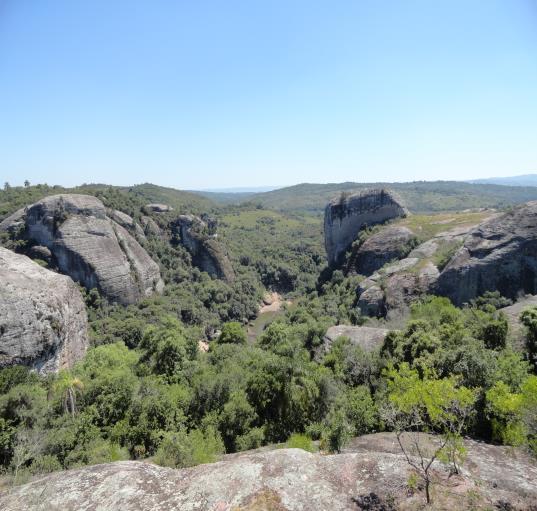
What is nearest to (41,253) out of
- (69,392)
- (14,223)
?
(14,223)

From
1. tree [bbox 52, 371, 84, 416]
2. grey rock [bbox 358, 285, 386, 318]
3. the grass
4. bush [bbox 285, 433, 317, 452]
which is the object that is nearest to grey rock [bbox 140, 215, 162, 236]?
the grass

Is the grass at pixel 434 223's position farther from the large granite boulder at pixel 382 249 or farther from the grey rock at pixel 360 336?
the grey rock at pixel 360 336

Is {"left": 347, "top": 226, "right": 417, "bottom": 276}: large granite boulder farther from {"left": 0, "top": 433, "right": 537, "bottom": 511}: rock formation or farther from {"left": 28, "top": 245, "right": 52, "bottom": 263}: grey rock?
{"left": 0, "top": 433, "right": 537, "bottom": 511}: rock formation

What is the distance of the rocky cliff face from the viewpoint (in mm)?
101812

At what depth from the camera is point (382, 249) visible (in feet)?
284

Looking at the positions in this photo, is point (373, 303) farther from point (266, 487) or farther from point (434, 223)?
point (266, 487)

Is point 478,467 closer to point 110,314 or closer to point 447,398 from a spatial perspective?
point 447,398

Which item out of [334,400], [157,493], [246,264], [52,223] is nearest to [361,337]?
Result: [334,400]

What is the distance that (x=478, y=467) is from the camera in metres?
14.6

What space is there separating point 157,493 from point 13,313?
3502 cm

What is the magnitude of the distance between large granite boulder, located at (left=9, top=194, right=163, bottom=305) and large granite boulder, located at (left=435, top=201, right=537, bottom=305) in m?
66.5

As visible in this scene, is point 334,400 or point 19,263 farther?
point 19,263

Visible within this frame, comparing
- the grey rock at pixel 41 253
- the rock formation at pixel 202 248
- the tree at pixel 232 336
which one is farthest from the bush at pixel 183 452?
the rock formation at pixel 202 248

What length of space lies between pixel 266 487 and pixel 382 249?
80157 mm
